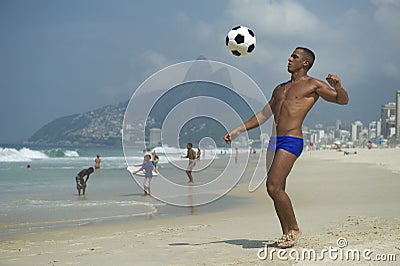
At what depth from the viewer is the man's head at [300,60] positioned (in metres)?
6.46

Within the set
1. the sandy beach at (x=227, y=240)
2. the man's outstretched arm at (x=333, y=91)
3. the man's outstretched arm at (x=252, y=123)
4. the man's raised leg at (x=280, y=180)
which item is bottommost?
the sandy beach at (x=227, y=240)

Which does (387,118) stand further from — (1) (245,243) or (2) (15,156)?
(1) (245,243)

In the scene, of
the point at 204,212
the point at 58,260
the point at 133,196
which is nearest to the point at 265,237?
the point at 58,260

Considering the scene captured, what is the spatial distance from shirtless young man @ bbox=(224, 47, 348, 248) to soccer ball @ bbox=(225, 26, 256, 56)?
1.16 m

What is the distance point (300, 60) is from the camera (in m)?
6.45

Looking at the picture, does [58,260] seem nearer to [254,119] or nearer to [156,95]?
[254,119]

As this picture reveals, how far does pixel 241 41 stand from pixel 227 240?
288cm

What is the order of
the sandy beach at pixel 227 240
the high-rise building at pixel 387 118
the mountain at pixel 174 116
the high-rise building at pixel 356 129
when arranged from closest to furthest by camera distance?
the sandy beach at pixel 227 240 → the mountain at pixel 174 116 → the high-rise building at pixel 387 118 → the high-rise building at pixel 356 129

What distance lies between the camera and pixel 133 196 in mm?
16188

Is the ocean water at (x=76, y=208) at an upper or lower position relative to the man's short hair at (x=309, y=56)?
lower

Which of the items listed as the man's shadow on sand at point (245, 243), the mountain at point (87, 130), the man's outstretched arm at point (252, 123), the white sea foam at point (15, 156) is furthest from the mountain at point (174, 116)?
the white sea foam at point (15, 156)

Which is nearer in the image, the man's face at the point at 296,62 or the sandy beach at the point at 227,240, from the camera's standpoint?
the sandy beach at the point at 227,240

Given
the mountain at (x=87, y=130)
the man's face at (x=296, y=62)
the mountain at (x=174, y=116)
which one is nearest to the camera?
the man's face at (x=296, y=62)

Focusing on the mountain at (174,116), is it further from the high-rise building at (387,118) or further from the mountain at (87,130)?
the high-rise building at (387,118)
